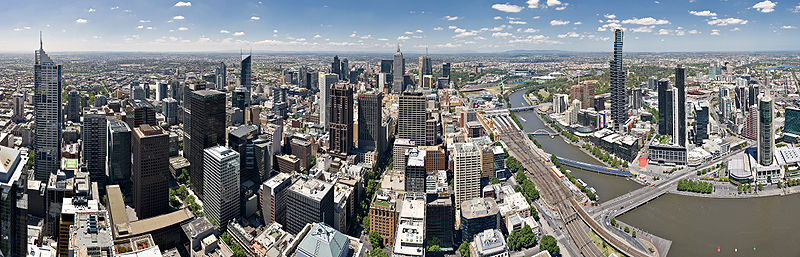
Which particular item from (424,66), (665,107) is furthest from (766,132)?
(424,66)

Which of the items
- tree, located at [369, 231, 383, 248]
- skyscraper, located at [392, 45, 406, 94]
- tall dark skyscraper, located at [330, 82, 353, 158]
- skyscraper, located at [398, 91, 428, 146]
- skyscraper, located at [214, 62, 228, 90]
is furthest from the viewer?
skyscraper, located at [392, 45, 406, 94]

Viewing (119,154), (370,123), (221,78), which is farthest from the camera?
(221,78)

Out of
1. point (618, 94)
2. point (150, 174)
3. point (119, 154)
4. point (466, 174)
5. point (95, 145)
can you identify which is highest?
point (618, 94)

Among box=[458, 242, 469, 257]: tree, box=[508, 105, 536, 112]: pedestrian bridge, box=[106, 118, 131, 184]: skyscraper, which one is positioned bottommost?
box=[458, 242, 469, 257]: tree

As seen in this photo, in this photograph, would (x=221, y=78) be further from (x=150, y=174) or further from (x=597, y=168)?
(x=597, y=168)

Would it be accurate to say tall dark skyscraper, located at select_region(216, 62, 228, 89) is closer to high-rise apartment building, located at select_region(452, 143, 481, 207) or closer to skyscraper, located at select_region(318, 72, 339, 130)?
skyscraper, located at select_region(318, 72, 339, 130)

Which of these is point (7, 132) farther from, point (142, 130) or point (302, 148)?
point (302, 148)

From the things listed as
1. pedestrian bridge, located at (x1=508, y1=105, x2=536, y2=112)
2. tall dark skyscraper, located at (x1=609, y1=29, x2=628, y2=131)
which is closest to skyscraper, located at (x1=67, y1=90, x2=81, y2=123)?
pedestrian bridge, located at (x1=508, y1=105, x2=536, y2=112)
